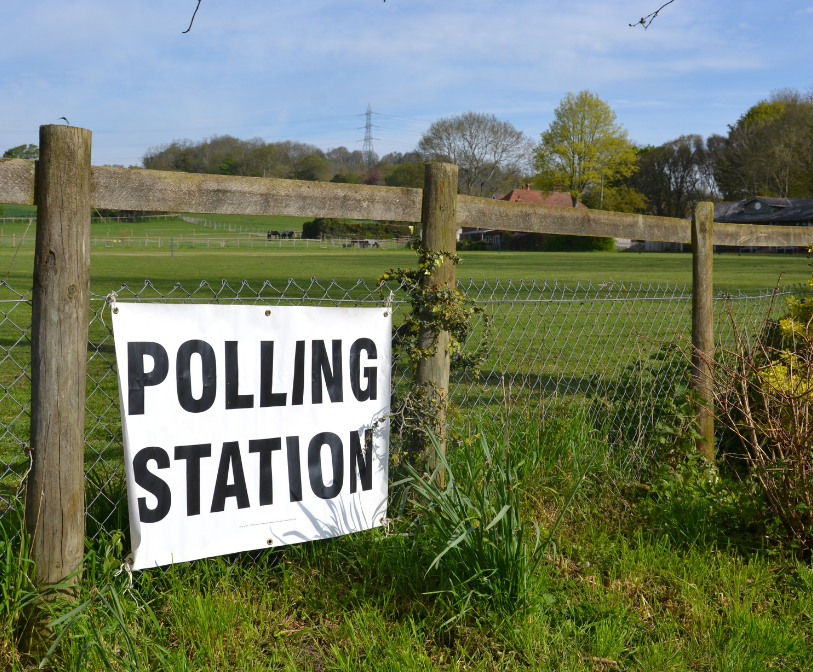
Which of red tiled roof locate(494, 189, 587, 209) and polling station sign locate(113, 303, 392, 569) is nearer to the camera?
polling station sign locate(113, 303, 392, 569)

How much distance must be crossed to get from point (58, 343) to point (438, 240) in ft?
5.20

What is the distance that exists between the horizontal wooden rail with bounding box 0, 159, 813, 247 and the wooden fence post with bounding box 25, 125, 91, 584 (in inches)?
3.3

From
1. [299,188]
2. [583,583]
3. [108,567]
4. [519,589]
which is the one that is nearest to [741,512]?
[583,583]

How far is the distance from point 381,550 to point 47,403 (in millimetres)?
1358

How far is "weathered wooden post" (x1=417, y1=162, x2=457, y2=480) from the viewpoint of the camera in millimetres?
3035

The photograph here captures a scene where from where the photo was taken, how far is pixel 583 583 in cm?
279

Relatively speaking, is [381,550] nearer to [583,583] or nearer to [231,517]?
[231,517]

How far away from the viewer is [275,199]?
8.84 feet

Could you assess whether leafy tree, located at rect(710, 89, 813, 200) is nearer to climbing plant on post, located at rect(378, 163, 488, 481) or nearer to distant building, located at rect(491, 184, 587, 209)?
distant building, located at rect(491, 184, 587, 209)

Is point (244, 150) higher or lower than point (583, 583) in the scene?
higher

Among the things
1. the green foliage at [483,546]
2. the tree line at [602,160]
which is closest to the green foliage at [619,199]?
the tree line at [602,160]

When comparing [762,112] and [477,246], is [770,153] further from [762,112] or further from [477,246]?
[477,246]

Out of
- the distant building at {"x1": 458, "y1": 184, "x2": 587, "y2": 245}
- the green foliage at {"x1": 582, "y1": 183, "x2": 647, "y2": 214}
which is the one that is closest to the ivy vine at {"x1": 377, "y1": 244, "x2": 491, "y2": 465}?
the distant building at {"x1": 458, "y1": 184, "x2": 587, "y2": 245}

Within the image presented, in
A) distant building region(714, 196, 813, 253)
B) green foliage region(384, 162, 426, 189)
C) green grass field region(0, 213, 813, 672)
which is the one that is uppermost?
green foliage region(384, 162, 426, 189)
